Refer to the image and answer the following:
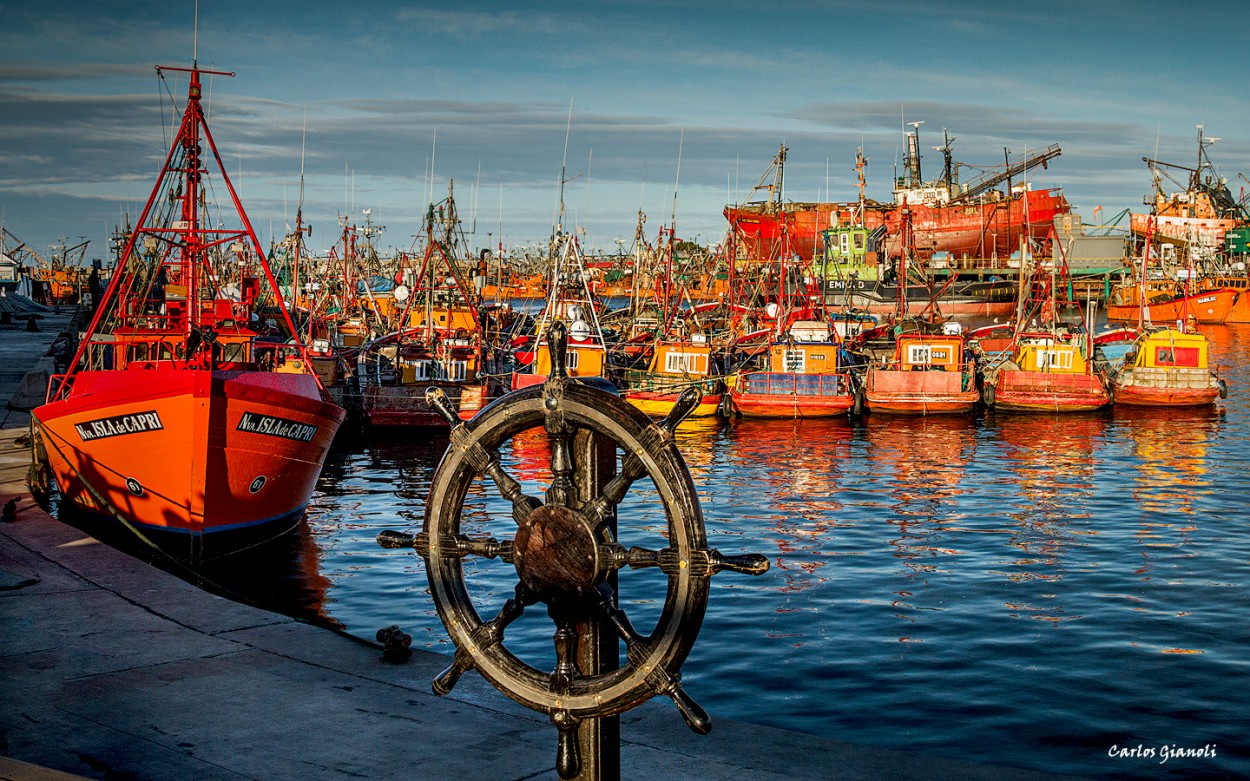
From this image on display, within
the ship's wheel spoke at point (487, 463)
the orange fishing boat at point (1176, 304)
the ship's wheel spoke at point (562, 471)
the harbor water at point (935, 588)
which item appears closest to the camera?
the ship's wheel spoke at point (562, 471)

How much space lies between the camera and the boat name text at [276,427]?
19172 millimetres

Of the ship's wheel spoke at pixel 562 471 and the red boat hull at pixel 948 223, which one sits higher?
the red boat hull at pixel 948 223

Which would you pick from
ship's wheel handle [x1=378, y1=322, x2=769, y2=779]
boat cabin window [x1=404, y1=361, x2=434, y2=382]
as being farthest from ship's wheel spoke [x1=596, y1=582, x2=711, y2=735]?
boat cabin window [x1=404, y1=361, x2=434, y2=382]

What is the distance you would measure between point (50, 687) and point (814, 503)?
20.7 metres

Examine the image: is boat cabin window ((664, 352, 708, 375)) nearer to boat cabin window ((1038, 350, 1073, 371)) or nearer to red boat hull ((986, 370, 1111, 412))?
red boat hull ((986, 370, 1111, 412))

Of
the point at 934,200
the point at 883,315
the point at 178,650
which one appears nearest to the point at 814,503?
the point at 178,650

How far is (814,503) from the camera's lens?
2783cm

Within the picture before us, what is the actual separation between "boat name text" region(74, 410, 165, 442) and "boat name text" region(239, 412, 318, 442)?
4.33 ft

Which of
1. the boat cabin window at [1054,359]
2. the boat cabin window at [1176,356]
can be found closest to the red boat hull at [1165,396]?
the boat cabin window at [1176,356]

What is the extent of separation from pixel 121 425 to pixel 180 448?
38.5 inches

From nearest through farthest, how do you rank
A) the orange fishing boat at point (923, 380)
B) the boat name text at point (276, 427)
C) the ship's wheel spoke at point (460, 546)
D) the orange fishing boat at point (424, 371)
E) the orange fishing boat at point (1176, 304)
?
the ship's wheel spoke at point (460, 546)
the boat name text at point (276, 427)
the orange fishing boat at point (424, 371)
the orange fishing boat at point (923, 380)
the orange fishing boat at point (1176, 304)

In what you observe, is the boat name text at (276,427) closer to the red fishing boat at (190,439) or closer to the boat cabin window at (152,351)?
the red fishing boat at (190,439)

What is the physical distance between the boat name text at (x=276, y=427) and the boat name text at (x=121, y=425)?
132 cm

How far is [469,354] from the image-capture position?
41156mm
